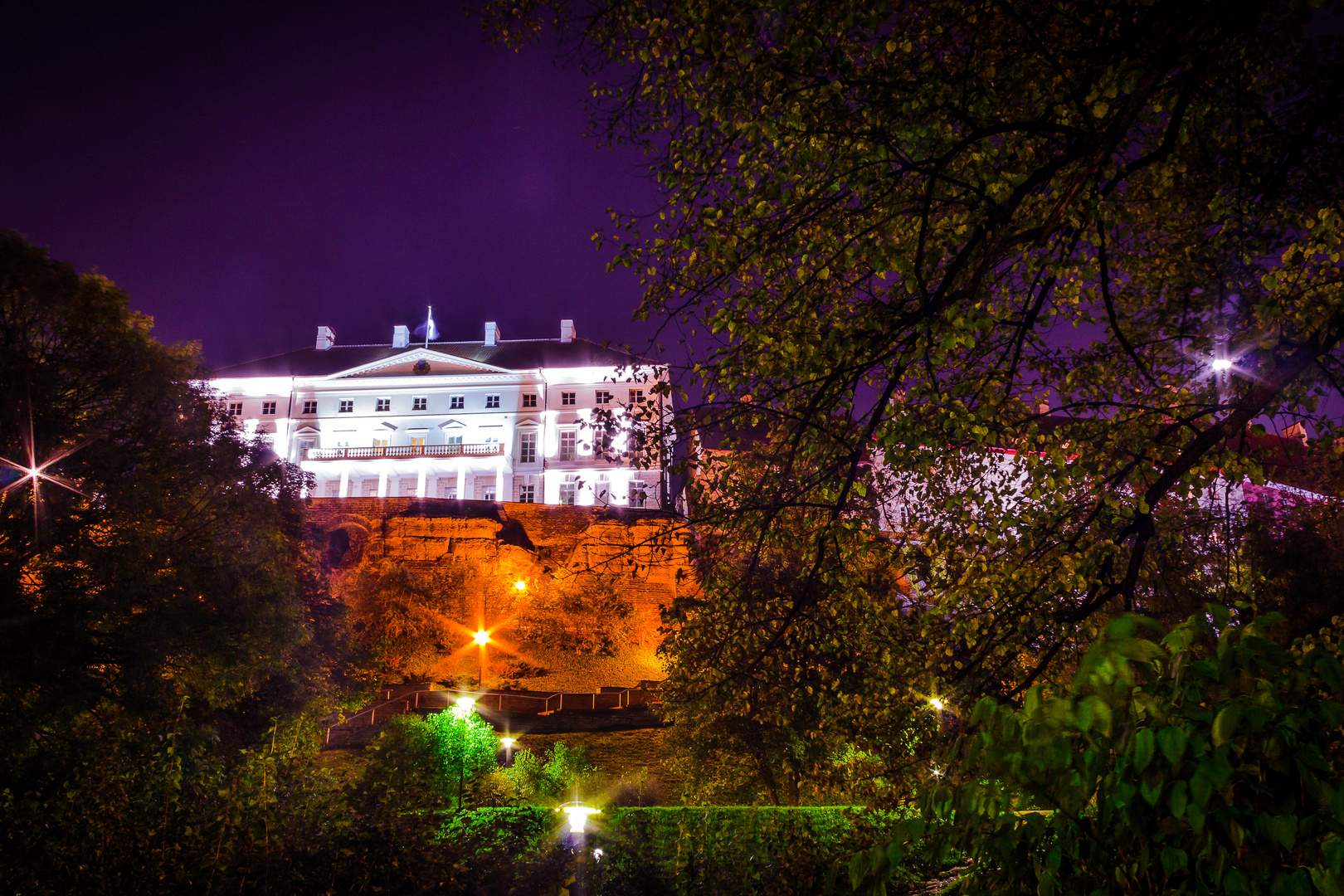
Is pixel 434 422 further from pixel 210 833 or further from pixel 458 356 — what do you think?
pixel 210 833

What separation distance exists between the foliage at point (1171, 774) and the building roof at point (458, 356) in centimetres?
4318

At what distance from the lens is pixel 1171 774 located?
1.68 m

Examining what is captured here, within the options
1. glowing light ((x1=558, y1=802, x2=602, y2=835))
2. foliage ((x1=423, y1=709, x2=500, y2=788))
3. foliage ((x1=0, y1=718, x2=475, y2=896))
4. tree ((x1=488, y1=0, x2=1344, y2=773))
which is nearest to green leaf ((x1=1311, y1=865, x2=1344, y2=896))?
tree ((x1=488, y1=0, x2=1344, y2=773))

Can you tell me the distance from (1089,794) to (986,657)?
4438mm

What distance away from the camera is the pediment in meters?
45.2

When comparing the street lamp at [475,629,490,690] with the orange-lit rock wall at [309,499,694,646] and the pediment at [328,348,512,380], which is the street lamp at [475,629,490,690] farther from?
the pediment at [328,348,512,380]

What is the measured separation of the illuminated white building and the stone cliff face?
9175mm

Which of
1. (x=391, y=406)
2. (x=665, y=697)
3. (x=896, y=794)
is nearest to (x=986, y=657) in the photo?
(x=896, y=794)

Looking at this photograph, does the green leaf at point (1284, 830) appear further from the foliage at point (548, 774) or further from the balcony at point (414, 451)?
the balcony at point (414, 451)

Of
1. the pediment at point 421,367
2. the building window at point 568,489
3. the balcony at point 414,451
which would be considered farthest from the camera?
the pediment at point 421,367

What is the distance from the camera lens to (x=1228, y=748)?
5.50 feet

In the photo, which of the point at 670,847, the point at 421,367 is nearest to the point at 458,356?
the point at 421,367

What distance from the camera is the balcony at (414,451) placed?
44.2 m

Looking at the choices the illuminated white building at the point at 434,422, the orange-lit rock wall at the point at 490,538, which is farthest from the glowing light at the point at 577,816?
the illuminated white building at the point at 434,422
